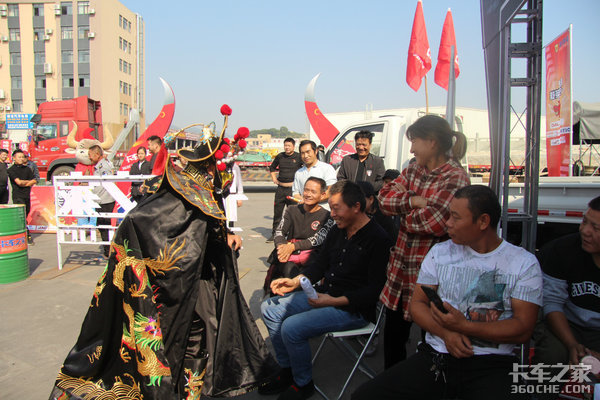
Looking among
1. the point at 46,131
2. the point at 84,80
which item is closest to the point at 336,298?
the point at 46,131

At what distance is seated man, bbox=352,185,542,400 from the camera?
1.83 metres

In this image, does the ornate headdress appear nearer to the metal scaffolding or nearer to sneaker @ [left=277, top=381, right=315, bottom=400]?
sneaker @ [left=277, top=381, right=315, bottom=400]

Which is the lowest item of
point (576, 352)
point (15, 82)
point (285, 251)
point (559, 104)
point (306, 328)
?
point (306, 328)

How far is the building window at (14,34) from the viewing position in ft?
135

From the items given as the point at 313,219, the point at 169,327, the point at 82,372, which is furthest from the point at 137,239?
the point at 313,219

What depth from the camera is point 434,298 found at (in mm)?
1927

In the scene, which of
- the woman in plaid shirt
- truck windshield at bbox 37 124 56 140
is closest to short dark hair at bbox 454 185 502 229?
the woman in plaid shirt

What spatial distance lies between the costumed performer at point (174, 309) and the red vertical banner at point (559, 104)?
23.8 ft

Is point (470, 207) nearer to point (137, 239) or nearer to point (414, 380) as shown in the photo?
point (414, 380)

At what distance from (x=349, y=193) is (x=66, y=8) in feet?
155

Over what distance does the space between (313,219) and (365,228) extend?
1149 mm

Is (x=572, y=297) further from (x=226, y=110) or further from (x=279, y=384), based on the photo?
(x=226, y=110)

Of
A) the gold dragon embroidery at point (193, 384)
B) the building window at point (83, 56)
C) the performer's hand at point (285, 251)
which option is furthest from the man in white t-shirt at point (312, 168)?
the building window at point (83, 56)

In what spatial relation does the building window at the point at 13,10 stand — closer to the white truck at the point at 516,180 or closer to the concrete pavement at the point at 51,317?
the concrete pavement at the point at 51,317
